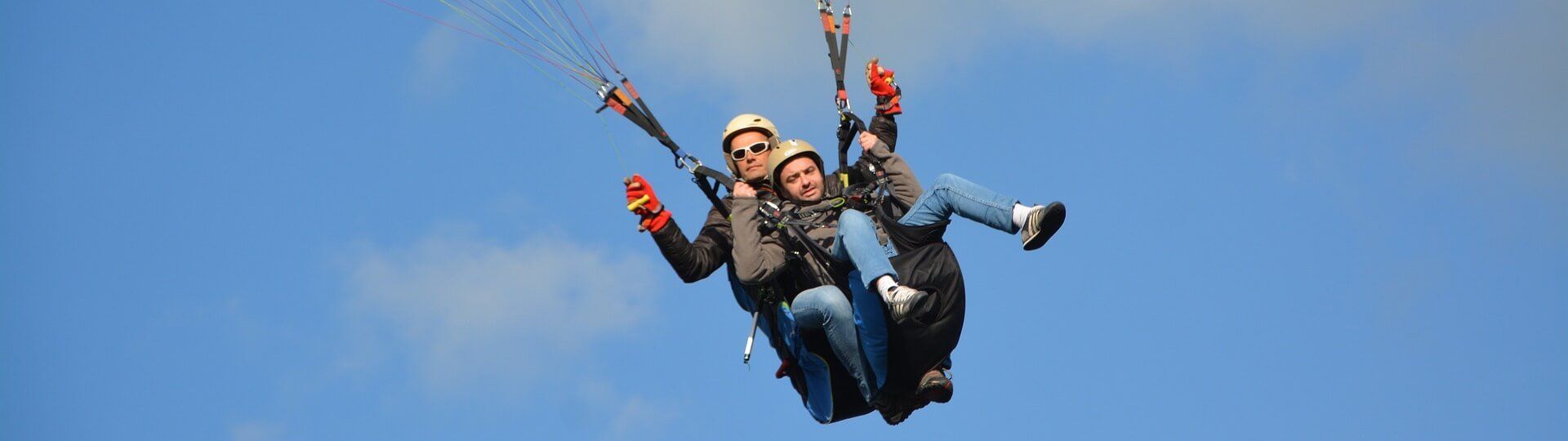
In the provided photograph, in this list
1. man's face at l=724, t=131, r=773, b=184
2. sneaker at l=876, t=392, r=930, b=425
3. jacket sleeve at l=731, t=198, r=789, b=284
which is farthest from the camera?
man's face at l=724, t=131, r=773, b=184

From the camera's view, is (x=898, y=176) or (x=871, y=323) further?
(x=898, y=176)

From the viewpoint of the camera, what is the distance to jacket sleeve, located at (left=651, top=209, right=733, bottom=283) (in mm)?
11320

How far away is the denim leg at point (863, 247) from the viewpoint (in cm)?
1052

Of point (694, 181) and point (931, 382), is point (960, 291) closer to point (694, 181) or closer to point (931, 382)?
point (931, 382)

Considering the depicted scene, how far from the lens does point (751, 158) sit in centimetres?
1228

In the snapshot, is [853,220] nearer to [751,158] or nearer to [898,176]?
[898,176]

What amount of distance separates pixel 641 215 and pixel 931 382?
185cm

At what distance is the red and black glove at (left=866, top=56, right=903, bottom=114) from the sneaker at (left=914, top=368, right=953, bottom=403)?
170 centimetres

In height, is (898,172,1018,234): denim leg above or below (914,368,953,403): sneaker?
above

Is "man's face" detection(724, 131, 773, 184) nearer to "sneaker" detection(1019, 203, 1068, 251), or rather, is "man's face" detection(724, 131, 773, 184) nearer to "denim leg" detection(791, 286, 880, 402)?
"denim leg" detection(791, 286, 880, 402)

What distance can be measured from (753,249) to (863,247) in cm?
82

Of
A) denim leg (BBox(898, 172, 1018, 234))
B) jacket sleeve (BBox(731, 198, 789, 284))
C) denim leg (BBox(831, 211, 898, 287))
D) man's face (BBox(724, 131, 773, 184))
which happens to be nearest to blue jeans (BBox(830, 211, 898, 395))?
denim leg (BBox(831, 211, 898, 287))

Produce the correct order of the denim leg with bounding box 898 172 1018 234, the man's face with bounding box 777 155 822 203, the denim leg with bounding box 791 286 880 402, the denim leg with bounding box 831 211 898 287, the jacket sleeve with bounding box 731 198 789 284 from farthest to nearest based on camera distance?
the man's face with bounding box 777 155 822 203 < the jacket sleeve with bounding box 731 198 789 284 < the denim leg with bounding box 791 286 880 402 < the denim leg with bounding box 898 172 1018 234 < the denim leg with bounding box 831 211 898 287

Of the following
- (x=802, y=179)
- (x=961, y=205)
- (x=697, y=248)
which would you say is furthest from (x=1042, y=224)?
(x=697, y=248)
